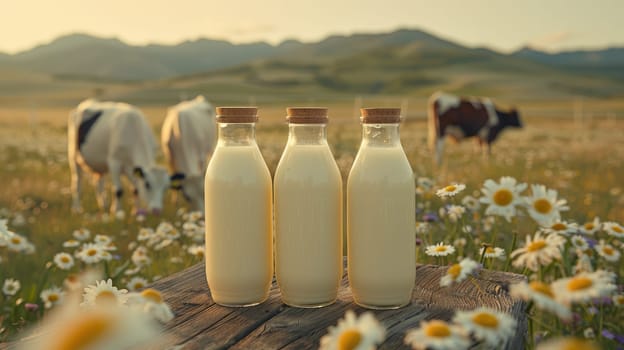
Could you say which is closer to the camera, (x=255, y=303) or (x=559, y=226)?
(x=255, y=303)

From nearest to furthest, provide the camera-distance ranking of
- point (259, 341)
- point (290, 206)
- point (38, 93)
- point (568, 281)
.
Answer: point (568, 281) < point (259, 341) < point (290, 206) < point (38, 93)

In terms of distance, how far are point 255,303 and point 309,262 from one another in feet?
0.88

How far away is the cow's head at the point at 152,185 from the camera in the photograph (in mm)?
7016

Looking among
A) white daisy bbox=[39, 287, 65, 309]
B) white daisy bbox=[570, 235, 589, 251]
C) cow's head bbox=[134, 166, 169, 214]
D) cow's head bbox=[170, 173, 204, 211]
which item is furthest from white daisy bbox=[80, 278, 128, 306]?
cow's head bbox=[170, 173, 204, 211]

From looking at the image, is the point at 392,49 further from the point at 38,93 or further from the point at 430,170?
the point at 430,170

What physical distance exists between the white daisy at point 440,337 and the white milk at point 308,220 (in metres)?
0.64

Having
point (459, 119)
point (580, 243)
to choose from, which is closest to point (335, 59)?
point (459, 119)

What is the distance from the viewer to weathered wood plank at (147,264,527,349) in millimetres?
1733

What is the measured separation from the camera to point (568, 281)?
1379mm

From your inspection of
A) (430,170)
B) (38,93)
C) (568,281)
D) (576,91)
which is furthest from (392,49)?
(568,281)

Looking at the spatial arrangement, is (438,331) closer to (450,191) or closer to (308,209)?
(308,209)

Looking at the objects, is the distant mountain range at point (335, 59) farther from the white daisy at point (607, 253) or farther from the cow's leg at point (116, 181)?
the white daisy at point (607, 253)

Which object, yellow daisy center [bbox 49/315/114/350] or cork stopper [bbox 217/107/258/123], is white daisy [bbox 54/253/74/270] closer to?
cork stopper [bbox 217/107/258/123]

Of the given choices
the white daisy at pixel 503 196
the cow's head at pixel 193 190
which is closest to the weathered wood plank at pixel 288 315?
the white daisy at pixel 503 196
